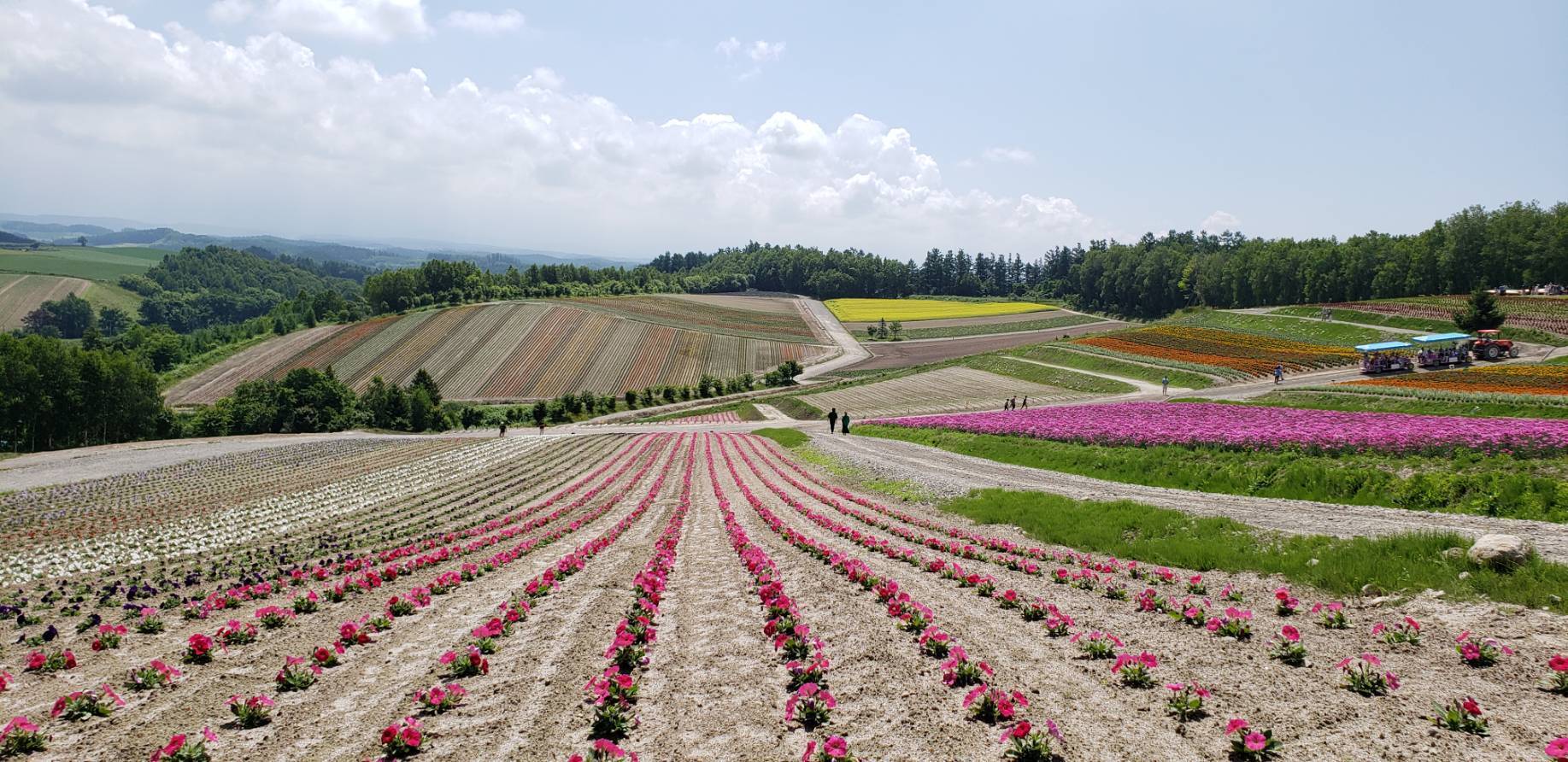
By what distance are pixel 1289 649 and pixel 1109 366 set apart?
78100 mm

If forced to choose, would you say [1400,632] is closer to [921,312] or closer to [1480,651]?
[1480,651]

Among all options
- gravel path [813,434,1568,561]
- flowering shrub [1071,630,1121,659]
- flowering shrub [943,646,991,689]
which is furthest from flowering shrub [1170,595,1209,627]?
gravel path [813,434,1568,561]

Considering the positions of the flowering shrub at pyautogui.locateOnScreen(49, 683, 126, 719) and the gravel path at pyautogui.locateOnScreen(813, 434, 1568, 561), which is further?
the gravel path at pyautogui.locateOnScreen(813, 434, 1568, 561)

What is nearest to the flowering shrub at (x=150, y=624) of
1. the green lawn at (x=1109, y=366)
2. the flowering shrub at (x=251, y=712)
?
the flowering shrub at (x=251, y=712)

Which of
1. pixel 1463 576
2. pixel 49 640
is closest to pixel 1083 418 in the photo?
pixel 1463 576

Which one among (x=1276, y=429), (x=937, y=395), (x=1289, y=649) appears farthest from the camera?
(x=937, y=395)

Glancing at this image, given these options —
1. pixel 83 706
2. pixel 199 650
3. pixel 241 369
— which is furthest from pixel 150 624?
pixel 241 369

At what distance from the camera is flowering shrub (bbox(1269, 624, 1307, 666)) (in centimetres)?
956

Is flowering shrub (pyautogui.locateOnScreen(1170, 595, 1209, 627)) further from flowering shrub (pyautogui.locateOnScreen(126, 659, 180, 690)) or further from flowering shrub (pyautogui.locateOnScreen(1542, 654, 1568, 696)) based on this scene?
flowering shrub (pyautogui.locateOnScreen(126, 659, 180, 690))

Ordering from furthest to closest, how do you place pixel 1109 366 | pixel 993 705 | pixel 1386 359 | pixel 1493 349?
pixel 1109 366 < pixel 1493 349 < pixel 1386 359 < pixel 993 705

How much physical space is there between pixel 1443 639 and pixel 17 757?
1723 cm

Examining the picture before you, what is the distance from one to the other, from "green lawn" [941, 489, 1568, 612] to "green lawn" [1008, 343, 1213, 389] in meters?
56.1

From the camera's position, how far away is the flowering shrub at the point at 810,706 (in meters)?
8.35

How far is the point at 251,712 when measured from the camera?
819 cm
